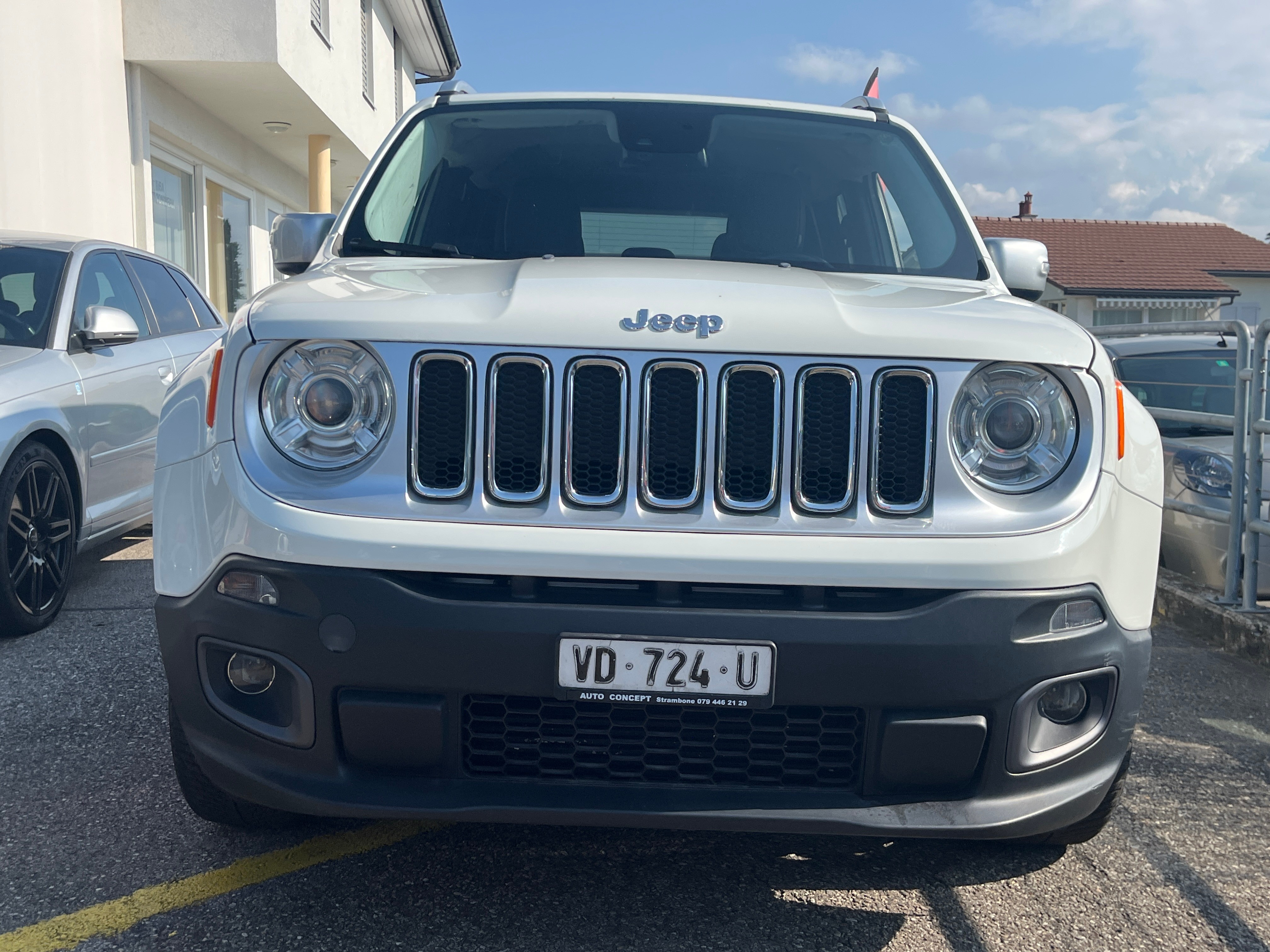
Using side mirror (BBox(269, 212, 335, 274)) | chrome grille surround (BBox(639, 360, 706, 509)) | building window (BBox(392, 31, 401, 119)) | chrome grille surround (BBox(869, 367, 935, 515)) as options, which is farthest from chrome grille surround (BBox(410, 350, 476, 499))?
building window (BBox(392, 31, 401, 119))

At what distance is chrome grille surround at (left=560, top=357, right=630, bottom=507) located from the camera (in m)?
2.09

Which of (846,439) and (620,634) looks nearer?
(620,634)

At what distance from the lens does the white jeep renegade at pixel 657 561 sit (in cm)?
200

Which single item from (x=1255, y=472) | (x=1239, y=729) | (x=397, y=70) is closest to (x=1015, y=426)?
(x=1239, y=729)

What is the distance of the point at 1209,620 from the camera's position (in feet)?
16.4

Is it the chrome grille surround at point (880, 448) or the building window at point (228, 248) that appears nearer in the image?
the chrome grille surround at point (880, 448)

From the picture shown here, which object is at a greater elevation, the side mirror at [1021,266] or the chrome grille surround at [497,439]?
the side mirror at [1021,266]

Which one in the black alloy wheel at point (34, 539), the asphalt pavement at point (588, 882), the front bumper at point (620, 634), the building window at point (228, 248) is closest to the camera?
the front bumper at point (620, 634)

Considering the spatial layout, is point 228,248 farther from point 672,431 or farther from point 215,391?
point 672,431

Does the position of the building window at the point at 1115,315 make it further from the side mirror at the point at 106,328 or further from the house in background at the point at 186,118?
the side mirror at the point at 106,328

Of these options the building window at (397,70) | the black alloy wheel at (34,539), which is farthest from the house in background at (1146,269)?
the black alloy wheel at (34,539)

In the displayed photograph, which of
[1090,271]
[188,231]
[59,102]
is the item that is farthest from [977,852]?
[1090,271]

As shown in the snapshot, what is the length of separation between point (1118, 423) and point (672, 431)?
0.88 m

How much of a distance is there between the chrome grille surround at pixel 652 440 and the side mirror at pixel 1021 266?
1431 mm
